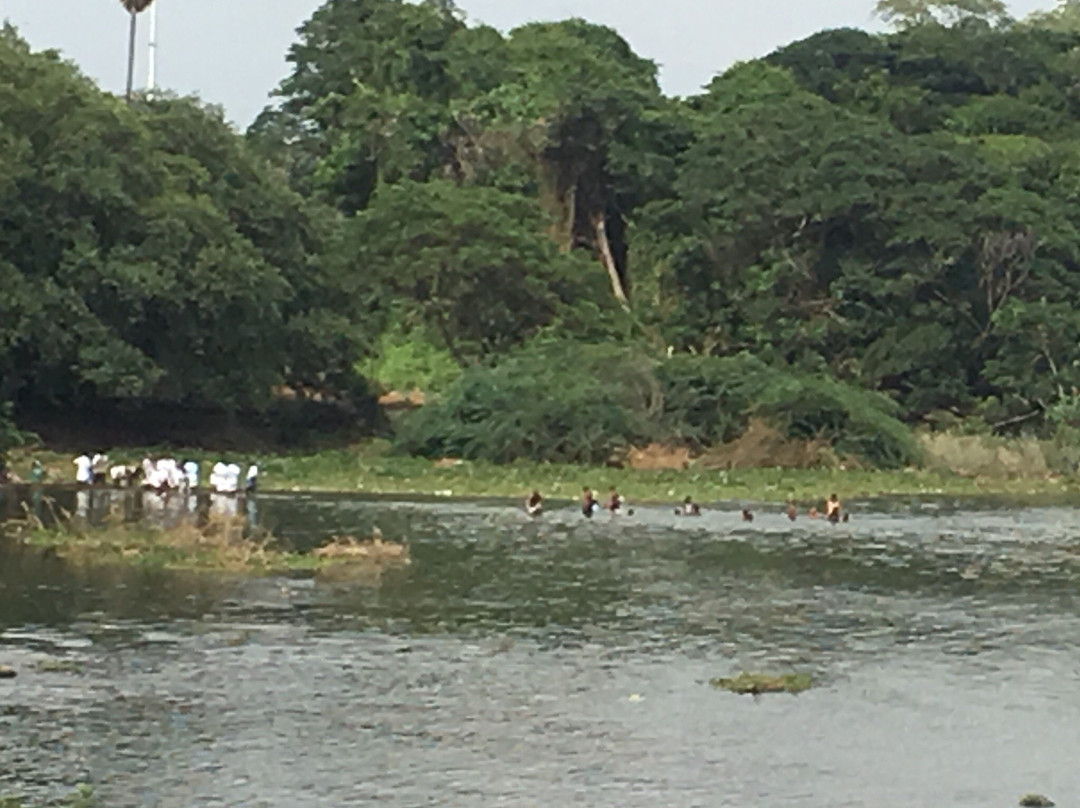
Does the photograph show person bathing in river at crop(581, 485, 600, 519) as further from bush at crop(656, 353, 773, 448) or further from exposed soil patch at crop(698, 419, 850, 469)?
bush at crop(656, 353, 773, 448)

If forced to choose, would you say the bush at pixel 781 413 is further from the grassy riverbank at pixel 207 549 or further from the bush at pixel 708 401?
the grassy riverbank at pixel 207 549

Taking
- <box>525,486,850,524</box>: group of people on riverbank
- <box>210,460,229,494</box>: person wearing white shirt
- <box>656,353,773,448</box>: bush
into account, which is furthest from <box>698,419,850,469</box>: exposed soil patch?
<box>210,460,229,494</box>: person wearing white shirt

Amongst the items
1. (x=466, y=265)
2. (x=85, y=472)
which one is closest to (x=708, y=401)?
(x=466, y=265)

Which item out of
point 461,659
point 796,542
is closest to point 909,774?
point 461,659

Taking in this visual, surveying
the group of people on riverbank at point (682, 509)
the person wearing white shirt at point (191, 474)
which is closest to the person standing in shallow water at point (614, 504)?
the group of people on riverbank at point (682, 509)

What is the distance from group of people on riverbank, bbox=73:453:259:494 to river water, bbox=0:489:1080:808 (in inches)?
299

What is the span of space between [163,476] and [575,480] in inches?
465

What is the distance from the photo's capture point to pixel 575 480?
→ 5378cm

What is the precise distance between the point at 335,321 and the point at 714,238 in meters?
16.3

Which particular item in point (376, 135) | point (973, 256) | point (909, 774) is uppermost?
point (376, 135)

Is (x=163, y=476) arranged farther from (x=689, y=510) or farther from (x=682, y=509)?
(x=689, y=510)

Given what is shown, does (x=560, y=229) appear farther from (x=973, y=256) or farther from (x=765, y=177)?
(x=973, y=256)

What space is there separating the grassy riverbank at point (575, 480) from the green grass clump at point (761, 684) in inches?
1018

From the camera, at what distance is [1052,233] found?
69312 mm
